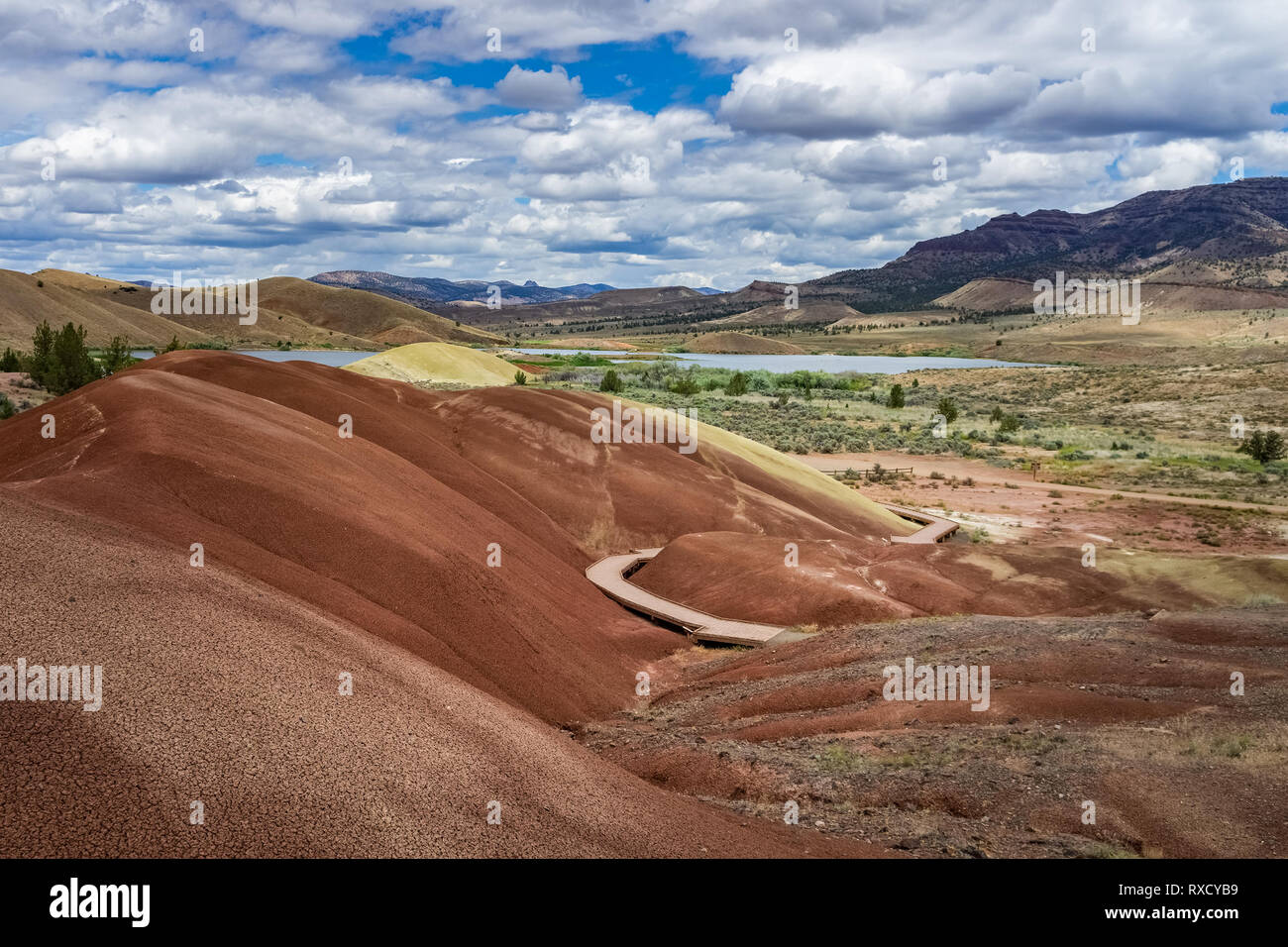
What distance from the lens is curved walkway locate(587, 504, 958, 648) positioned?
72.6ft

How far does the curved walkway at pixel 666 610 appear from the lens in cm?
2214

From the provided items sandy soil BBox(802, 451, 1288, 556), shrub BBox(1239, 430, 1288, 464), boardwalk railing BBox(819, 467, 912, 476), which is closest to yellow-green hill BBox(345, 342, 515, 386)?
boardwalk railing BBox(819, 467, 912, 476)

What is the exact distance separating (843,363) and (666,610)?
135974 millimetres

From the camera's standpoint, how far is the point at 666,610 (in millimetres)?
23656

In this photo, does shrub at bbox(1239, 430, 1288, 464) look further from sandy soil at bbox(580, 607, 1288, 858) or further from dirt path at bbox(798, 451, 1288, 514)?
sandy soil at bbox(580, 607, 1288, 858)

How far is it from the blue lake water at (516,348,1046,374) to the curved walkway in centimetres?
Answer: 10592

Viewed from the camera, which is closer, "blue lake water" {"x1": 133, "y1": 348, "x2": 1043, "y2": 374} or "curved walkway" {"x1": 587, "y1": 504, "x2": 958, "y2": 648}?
"curved walkway" {"x1": 587, "y1": 504, "x2": 958, "y2": 648}

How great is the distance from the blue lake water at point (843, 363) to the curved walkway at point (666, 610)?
105918mm

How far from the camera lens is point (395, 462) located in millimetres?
22906

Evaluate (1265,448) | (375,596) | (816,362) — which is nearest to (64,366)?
(375,596)

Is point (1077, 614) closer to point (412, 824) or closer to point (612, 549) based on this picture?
point (612, 549)

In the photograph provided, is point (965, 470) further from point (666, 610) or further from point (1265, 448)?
point (666, 610)

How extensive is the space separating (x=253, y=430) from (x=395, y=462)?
152 inches

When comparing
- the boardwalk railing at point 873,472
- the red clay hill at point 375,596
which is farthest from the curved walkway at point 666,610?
the boardwalk railing at point 873,472
